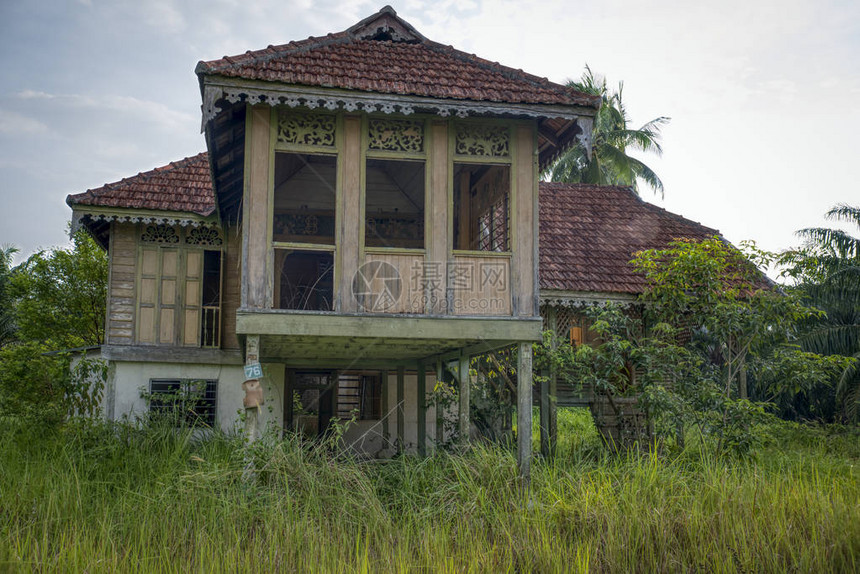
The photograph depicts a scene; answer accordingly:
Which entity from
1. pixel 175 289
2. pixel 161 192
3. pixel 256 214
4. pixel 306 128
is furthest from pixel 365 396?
pixel 306 128

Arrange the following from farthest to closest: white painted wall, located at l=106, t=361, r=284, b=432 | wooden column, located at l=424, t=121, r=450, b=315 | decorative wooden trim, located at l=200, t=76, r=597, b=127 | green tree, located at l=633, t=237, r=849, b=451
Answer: white painted wall, located at l=106, t=361, r=284, b=432 → green tree, located at l=633, t=237, r=849, b=451 → wooden column, located at l=424, t=121, r=450, b=315 → decorative wooden trim, located at l=200, t=76, r=597, b=127

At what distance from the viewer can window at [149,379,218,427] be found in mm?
12211

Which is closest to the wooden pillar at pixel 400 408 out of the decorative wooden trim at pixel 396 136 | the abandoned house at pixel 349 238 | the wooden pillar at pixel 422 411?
the abandoned house at pixel 349 238

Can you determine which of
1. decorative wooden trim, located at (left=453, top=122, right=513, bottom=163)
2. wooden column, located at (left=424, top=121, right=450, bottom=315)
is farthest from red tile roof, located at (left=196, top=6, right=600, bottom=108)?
wooden column, located at (left=424, top=121, right=450, bottom=315)

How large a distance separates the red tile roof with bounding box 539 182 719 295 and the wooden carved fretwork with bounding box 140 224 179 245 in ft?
20.9

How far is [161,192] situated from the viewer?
13.1 m

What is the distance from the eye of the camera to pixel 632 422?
1252cm

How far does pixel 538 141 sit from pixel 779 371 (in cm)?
495

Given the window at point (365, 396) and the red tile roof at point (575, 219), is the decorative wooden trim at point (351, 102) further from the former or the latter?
the window at point (365, 396)

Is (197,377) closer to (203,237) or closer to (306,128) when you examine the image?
(203,237)

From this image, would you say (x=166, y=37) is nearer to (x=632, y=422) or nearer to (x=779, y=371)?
(x=632, y=422)

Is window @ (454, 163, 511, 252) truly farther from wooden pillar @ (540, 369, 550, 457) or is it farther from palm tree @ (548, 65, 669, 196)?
palm tree @ (548, 65, 669, 196)

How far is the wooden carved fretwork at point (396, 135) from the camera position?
8.82 m

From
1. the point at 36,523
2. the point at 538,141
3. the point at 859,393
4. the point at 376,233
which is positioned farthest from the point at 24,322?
the point at 859,393
